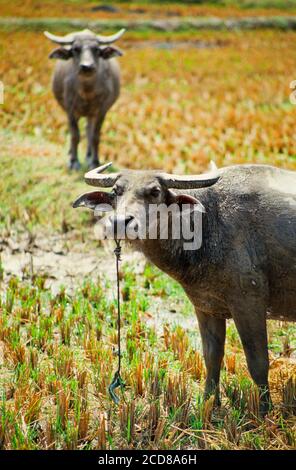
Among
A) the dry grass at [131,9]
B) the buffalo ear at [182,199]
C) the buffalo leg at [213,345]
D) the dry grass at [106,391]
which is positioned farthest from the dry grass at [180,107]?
the buffalo ear at [182,199]

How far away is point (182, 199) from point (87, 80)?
4708 mm

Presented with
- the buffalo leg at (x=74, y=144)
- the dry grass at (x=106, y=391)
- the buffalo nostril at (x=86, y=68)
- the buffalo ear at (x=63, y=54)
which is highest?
the buffalo ear at (x=63, y=54)

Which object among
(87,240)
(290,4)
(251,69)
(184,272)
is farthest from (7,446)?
(290,4)

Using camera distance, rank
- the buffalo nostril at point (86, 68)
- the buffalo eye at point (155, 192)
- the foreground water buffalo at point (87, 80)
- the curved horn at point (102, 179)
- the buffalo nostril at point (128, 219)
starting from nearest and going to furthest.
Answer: the buffalo nostril at point (128, 219) → the buffalo eye at point (155, 192) → the curved horn at point (102, 179) → the buffalo nostril at point (86, 68) → the foreground water buffalo at point (87, 80)

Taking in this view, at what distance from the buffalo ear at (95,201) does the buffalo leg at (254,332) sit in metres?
0.83

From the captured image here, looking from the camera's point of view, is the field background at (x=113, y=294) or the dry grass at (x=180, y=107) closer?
the field background at (x=113, y=294)

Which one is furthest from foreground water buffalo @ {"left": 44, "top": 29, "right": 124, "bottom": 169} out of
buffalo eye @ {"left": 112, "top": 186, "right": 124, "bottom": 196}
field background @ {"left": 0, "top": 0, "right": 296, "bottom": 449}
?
Answer: buffalo eye @ {"left": 112, "top": 186, "right": 124, "bottom": 196}

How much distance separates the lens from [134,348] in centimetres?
456

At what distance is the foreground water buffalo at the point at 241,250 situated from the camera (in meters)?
3.48

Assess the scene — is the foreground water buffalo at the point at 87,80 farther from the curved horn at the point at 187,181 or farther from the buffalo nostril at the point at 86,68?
the curved horn at the point at 187,181

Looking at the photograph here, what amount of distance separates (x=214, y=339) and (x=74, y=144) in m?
4.85

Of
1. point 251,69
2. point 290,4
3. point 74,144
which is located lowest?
point 74,144

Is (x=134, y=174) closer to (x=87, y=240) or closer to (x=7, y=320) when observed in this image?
(x=7, y=320)

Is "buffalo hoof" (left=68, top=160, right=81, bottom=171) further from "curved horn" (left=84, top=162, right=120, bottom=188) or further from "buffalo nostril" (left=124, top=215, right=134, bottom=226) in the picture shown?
"buffalo nostril" (left=124, top=215, right=134, bottom=226)
